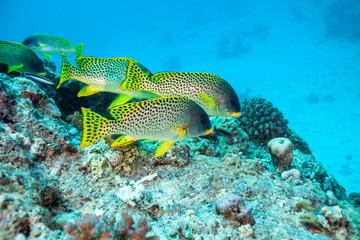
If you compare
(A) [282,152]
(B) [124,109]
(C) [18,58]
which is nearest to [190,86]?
(B) [124,109]

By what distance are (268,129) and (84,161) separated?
5.92 meters

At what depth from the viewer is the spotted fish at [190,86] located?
3826mm

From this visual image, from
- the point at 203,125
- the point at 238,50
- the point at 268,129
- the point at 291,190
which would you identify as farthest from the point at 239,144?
the point at 238,50

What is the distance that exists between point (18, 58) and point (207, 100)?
423 cm

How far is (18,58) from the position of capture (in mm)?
4715

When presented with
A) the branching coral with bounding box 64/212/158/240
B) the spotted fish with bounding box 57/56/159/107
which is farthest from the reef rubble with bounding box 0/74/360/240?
the spotted fish with bounding box 57/56/159/107

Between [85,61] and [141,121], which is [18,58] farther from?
[141,121]

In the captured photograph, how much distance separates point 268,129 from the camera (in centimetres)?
737

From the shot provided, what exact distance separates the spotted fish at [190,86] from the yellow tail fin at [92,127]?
0.95m

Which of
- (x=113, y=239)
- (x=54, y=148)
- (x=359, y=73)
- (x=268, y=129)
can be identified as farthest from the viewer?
(x=359, y=73)

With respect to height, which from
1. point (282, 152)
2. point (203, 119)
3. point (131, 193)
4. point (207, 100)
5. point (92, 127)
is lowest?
point (131, 193)

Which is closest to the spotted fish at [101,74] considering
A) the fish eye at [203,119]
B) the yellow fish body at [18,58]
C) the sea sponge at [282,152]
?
the yellow fish body at [18,58]

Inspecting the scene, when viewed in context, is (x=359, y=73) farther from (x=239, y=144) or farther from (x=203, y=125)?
(x=203, y=125)

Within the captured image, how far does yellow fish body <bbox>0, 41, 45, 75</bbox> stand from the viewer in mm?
4617
